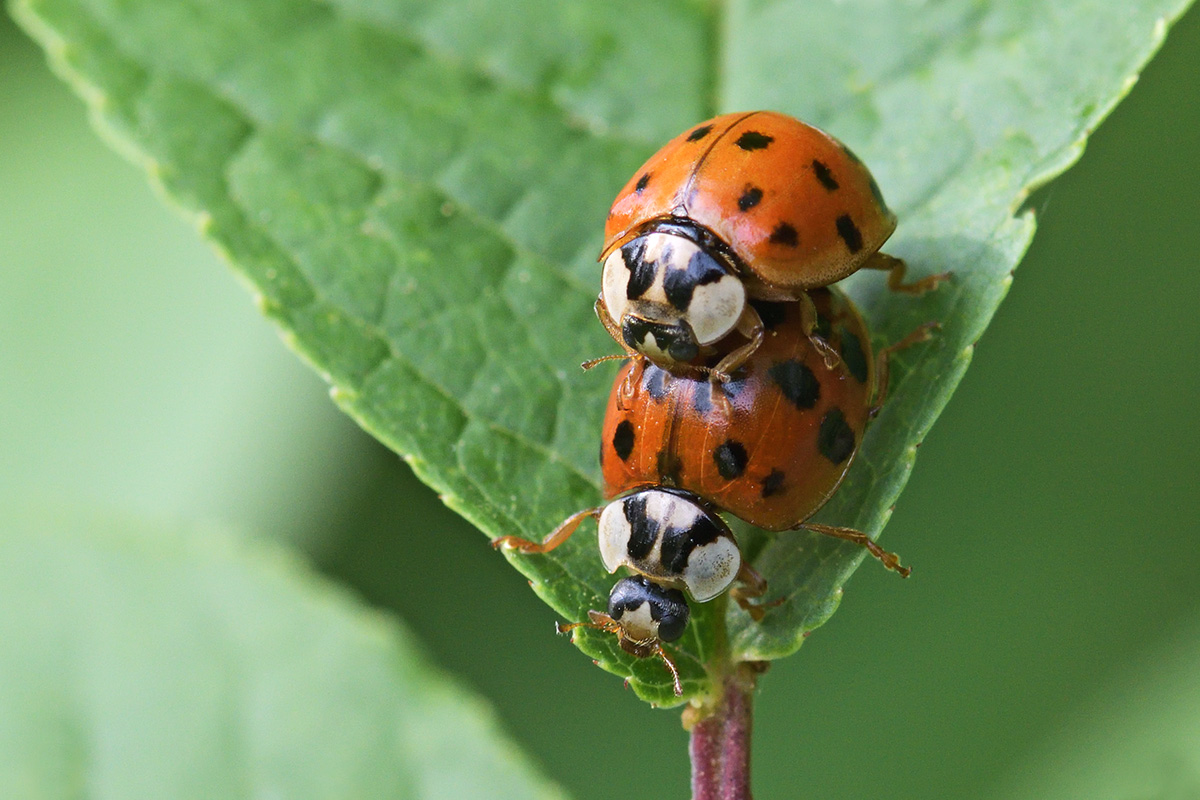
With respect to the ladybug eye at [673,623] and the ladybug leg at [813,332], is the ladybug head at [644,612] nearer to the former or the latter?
the ladybug eye at [673,623]

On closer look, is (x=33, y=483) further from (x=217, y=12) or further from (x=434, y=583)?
(x=217, y=12)

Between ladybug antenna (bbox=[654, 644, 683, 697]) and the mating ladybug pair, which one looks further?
the mating ladybug pair

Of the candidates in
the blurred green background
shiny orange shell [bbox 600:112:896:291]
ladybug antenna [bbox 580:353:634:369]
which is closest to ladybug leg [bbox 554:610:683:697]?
ladybug antenna [bbox 580:353:634:369]

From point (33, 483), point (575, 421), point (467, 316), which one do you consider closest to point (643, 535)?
point (575, 421)

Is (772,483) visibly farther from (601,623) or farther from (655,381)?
(601,623)

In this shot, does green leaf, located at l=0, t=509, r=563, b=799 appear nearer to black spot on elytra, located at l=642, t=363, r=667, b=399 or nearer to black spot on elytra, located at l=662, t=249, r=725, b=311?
black spot on elytra, located at l=642, t=363, r=667, b=399

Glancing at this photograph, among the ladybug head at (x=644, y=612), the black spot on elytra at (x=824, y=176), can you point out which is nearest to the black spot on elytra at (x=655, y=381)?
the ladybug head at (x=644, y=612)
